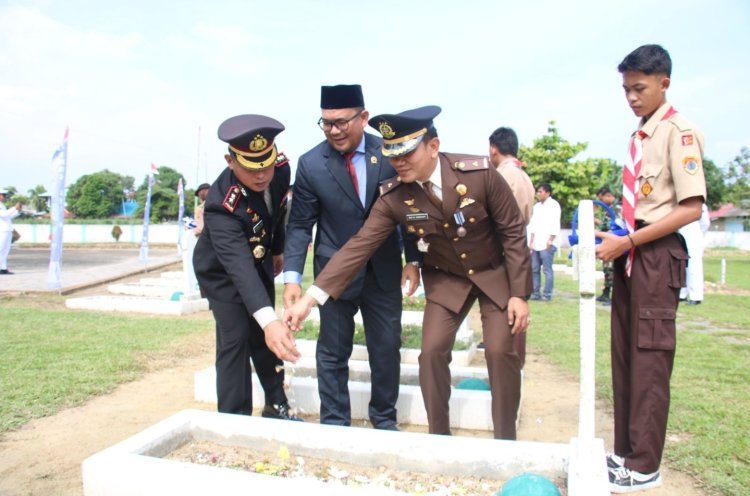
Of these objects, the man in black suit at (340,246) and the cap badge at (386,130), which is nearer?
the cap badge at (386,130)

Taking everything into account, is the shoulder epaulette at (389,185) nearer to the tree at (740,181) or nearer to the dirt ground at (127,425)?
the dirt ground at (127,425)

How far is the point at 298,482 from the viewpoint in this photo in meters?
2.24

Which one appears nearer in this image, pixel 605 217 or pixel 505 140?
pixel 505 140

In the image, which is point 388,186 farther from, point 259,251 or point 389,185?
point 259,251

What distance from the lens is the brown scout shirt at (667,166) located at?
2742 millimetres

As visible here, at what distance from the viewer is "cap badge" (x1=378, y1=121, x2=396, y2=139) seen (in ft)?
9.86

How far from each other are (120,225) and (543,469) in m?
46.1

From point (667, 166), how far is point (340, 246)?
6.24 feet

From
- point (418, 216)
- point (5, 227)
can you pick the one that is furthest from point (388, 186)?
point (5, 227)

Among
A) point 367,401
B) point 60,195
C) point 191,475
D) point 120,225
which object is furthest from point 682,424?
point 120,225

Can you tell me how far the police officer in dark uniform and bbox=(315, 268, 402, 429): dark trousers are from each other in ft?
1.44

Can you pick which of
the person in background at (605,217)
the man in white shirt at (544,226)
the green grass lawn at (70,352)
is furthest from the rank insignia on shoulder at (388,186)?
the man in white shirt at (544,226)

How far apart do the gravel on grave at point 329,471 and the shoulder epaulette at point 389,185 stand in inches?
58.0

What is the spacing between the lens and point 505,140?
512cm
